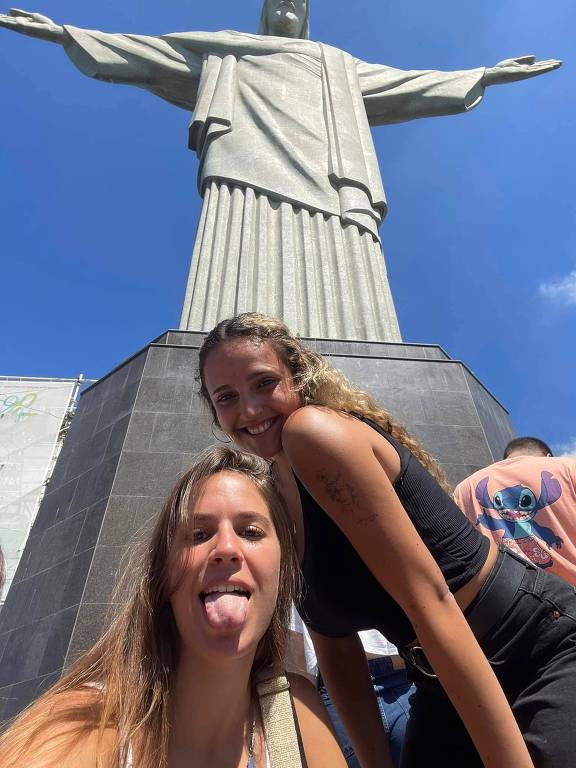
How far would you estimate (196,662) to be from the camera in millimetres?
1370

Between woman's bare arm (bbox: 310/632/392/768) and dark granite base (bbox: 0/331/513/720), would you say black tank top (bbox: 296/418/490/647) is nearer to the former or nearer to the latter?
woman's bare arm (bbox: 310/632/392/768)

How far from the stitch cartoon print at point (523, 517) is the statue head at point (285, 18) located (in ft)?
39.0

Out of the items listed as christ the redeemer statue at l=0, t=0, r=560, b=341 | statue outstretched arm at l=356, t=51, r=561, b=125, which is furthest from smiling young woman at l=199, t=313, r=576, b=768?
statue outstretched arm at l=356, t=51, r=561, b=125

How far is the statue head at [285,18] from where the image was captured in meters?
11.3

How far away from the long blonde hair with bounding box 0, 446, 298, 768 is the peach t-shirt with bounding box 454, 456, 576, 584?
1.32m

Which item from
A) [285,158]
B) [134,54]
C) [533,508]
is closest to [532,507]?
[533,508]

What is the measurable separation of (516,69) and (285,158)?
18.3 feet

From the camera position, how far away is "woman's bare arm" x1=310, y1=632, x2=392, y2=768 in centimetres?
164

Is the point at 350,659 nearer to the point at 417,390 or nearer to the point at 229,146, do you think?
the point at 417,390

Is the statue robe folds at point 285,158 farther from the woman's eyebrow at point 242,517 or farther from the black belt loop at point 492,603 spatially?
the black belt loop at point 492,603

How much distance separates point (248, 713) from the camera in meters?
1.42

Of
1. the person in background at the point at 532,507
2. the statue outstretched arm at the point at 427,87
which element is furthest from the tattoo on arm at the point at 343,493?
the statue outstretched arm at the point at 427,87

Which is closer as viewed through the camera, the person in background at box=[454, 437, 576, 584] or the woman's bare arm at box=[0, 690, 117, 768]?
the woman's bare arm at box=[0, 690, 117, 768]

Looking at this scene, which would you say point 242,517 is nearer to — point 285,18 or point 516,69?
point 516,69
